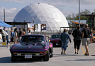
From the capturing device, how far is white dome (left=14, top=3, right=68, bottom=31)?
270 ft

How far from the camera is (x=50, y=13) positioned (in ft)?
279

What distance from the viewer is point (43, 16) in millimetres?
83500

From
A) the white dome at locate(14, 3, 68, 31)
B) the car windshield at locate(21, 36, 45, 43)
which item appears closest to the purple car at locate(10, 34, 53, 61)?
the car windshield at locate(21, 36, 45, 43)

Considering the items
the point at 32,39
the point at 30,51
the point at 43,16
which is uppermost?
the point at 43,16

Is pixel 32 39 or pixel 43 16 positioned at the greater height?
pixel 43 16

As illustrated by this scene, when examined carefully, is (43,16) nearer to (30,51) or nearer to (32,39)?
(32,39)

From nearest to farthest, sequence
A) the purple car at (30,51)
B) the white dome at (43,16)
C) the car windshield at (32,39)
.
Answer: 1. the purple car at (30,51)
2. the car windshield at (32,39)
3. the white dome at (43,16)

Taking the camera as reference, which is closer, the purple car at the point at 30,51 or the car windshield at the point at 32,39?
the purple car at the point at 30,51

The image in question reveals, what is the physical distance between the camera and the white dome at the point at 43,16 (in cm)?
8219

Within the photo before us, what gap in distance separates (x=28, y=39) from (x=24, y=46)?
1.17 m

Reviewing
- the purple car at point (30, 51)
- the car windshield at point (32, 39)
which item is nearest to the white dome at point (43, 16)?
the car windshield at point (32, 39)

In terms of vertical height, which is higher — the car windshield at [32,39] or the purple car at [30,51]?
the car windshield at [32,39]

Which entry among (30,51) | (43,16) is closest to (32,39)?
(30,51)

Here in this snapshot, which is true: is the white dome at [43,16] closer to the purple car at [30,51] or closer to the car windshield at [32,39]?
the car windshield at [32,39]
